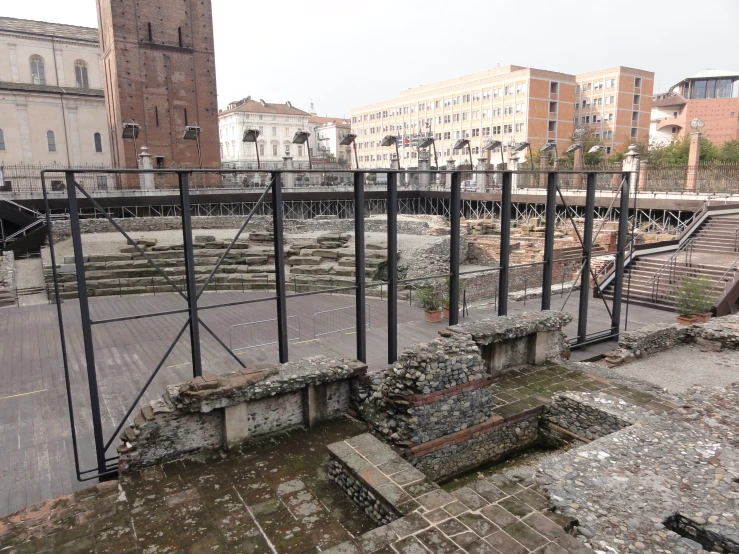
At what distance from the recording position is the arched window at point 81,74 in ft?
155

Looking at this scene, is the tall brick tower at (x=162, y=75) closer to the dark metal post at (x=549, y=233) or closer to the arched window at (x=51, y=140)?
the arched window at (x=51, y=140)

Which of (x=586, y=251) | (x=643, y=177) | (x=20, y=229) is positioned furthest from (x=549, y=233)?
(x=20, y=229)

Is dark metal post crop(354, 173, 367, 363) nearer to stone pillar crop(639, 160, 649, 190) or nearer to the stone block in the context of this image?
the stone block

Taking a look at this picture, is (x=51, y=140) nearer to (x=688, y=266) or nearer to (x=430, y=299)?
(x=430, y=299)

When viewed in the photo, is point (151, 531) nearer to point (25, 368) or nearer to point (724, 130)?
point (25, 368)

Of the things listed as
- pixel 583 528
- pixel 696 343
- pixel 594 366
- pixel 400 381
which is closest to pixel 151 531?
pixel 400 381

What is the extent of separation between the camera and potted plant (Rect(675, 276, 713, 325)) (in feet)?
48.6

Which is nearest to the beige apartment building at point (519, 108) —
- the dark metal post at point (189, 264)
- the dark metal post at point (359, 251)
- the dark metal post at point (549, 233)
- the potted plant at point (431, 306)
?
the potted plant at point (431, 306)

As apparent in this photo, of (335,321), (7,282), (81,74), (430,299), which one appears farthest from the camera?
(81,74)

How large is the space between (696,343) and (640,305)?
14.3 ft

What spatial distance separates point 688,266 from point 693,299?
159 inches

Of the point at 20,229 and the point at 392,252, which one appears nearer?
the point at 392,252

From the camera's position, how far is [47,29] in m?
46.3

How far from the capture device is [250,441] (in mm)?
7367
